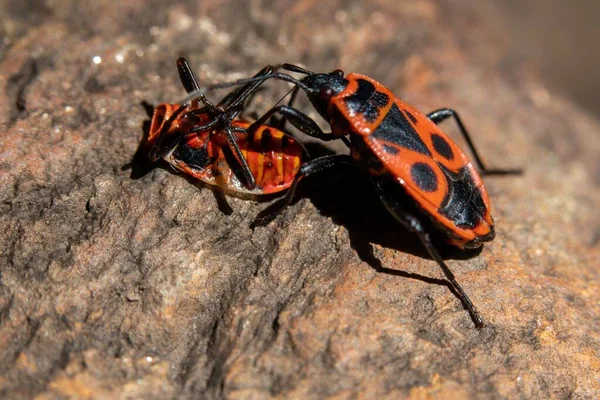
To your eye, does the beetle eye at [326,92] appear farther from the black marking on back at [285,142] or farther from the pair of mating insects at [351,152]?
the black marking on back at [285,142]

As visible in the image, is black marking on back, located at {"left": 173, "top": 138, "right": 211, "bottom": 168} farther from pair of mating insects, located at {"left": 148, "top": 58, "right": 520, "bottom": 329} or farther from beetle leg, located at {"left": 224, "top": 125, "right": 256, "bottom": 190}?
beetle leg, located at {"left": 224, "top": 125, "right": 256, "bottom": 190}

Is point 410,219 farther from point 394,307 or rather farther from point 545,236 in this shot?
point 545,236

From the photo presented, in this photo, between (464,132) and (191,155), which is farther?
(464,132)

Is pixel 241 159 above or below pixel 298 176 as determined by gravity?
above

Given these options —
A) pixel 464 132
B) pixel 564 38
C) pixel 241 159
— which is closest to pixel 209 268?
pixel 241 159

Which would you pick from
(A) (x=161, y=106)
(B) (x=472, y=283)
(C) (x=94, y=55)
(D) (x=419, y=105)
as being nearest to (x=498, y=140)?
(D) (x=419, y=105)

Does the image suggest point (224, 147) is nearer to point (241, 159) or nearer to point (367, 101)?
point (241, 159)

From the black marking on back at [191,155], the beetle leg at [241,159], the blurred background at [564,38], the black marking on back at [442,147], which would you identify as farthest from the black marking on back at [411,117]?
the blurred background at [564,38]
